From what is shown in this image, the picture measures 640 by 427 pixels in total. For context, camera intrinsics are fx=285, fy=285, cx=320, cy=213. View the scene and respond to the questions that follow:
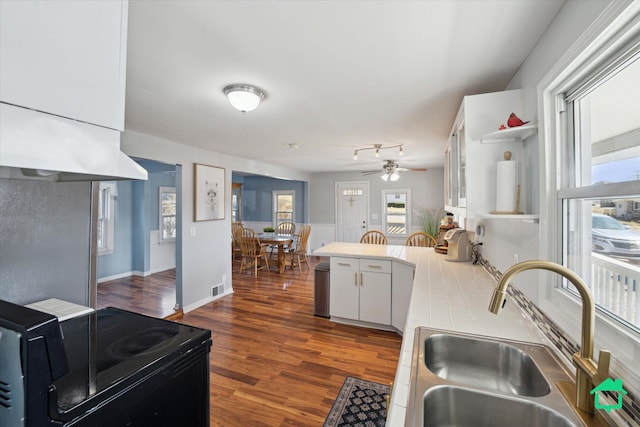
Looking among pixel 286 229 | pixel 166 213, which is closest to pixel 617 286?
pixel 166 213

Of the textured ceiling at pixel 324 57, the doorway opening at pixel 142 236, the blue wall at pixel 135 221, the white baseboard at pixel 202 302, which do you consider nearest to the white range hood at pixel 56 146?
the textured ceiling at pixel 324 57

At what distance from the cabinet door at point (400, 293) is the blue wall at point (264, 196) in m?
5.03

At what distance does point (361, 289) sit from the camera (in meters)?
3.25

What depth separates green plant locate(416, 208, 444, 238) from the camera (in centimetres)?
652

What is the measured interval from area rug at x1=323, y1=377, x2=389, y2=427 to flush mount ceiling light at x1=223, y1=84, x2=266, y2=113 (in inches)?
87.7

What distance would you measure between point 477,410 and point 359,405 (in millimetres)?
1390

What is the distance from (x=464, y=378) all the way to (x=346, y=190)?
659 centimetres

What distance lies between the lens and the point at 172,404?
39.6 inches

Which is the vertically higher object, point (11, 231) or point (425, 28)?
point (425, 28)

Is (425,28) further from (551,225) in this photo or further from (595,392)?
(595,392)

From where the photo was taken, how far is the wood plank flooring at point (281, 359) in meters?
1.97

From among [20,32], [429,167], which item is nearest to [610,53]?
[20,32]

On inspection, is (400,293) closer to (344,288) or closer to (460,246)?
(344,288)

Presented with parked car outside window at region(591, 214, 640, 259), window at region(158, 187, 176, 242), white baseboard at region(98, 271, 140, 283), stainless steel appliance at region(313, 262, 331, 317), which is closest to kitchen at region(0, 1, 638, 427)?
parked car outside window at region(591, 214, 640, 259)
